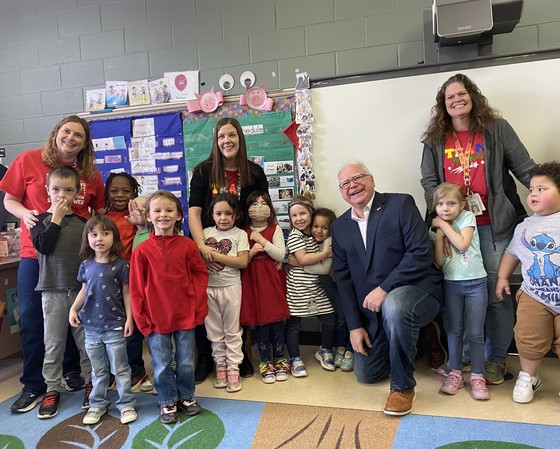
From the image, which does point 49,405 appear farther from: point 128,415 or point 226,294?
point 226,294

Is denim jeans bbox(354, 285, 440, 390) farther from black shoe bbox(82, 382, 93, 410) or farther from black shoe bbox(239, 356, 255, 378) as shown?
black shoe bbox(82, 382, 93, 410)

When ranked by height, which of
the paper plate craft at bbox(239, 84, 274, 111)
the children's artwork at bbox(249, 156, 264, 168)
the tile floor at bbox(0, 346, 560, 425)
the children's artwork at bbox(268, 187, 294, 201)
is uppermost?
the paper plate craft at bbox(239, 84, 274, 111)

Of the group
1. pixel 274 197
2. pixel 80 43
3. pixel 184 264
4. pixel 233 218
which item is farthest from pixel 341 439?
pixel 80 43

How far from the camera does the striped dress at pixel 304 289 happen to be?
2441 millimetres

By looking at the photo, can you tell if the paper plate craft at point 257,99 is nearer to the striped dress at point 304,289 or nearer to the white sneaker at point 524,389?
the striped dress at point 304,289

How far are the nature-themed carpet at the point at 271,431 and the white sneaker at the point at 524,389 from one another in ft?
0.73

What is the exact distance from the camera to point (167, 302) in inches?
78.2

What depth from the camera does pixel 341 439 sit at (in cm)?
176

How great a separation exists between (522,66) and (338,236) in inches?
54.7

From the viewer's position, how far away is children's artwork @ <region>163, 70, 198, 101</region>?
3.20 meters

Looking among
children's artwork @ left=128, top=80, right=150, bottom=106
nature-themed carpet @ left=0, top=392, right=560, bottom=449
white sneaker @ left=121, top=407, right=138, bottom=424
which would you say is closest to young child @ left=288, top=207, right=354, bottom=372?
nature-themed carpet @ left=0, top=392, right=560, bottom=449

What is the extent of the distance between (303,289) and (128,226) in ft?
3.38

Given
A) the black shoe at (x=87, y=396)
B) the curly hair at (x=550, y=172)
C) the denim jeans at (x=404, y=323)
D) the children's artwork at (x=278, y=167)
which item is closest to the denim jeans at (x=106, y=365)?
the black shoe at (x=87, y=396)

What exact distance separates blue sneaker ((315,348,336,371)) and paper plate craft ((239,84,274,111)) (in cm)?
162
